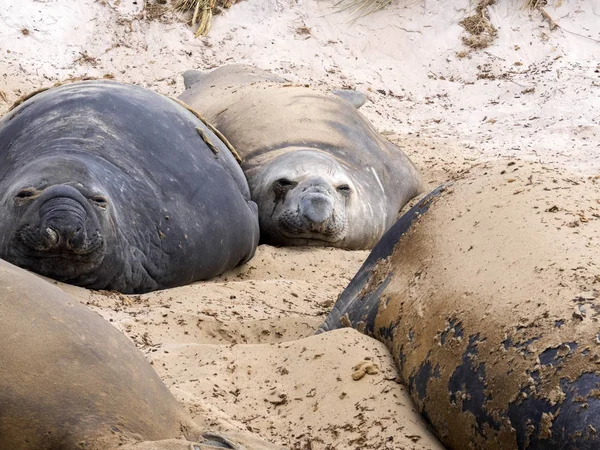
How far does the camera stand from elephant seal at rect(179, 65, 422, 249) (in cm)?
673

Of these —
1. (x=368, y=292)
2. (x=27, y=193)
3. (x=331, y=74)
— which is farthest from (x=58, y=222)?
(x=331, y=74)

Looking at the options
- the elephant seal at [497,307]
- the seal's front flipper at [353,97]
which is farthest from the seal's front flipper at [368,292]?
the seal's front flipper at [353,97]

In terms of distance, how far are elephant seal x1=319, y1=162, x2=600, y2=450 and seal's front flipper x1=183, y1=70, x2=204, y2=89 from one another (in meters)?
5.05

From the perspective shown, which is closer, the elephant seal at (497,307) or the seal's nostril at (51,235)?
the elephant seal at (497,307)

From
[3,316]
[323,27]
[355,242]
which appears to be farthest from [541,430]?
[323,27]

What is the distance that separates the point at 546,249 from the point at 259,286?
2208mm

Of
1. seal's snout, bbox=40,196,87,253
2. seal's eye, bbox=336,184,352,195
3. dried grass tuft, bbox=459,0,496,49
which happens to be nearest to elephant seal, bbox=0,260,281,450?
seal's snout, bbox=40,196,87,253

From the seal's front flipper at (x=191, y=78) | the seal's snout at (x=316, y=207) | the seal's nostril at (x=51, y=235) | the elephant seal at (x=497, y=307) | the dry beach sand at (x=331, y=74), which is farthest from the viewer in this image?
the seal's front flipper at (x=191, y=78)

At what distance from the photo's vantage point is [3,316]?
96.5 inches

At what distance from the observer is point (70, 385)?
2.45 metres

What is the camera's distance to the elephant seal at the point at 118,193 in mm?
4840

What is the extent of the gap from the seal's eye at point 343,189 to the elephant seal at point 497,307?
2.81 meters

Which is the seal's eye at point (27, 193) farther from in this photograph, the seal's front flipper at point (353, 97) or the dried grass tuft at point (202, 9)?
the dried grass tuft at point (202, 9)

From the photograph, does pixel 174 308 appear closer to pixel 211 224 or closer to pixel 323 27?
pixel 211 224
